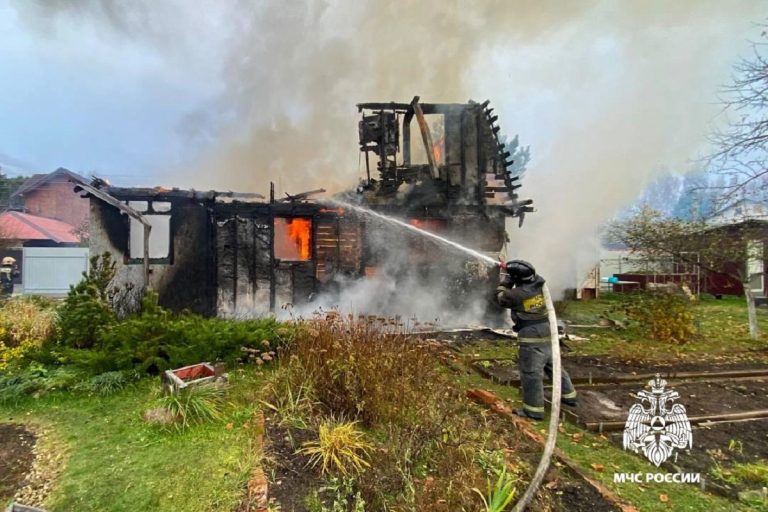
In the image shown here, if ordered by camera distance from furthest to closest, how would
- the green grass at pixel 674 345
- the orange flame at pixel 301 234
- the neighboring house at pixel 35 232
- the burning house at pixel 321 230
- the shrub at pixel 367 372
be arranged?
the neighboring house at pixel 35 232
the orange flame at pixel 301 234
the burning house at pixel 321 230
the green grass at pixel 674 345
the shrub at pixel 367 372

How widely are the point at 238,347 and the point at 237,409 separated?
72.9 inches

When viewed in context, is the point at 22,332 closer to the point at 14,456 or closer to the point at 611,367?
the point at 14,456

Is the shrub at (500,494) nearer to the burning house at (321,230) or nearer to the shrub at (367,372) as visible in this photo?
the shrub at (367,372)

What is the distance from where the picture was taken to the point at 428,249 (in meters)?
13.0

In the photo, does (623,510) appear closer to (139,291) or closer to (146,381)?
(146,381)

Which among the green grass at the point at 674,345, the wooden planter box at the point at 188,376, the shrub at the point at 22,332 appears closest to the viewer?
the wooden planter box at the point at 188,376

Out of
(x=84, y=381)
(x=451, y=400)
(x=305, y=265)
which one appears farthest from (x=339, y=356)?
(x=305, y=265)

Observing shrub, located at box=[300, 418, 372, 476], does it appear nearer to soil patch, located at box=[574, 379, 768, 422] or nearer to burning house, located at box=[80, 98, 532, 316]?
soil patch, located at box=[574, 379, 768, 422]

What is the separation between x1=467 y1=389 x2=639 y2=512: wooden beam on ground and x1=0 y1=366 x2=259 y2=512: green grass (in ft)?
8.83

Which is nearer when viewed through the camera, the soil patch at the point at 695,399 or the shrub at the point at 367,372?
the shrub at the point at 367,372

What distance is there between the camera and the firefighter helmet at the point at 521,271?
5363mm

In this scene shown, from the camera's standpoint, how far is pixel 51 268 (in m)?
23.1

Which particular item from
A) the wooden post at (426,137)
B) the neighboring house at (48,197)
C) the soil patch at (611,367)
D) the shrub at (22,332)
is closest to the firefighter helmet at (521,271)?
the soil patch at (611,367)

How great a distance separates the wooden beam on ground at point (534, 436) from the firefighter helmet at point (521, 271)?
1.53 m
